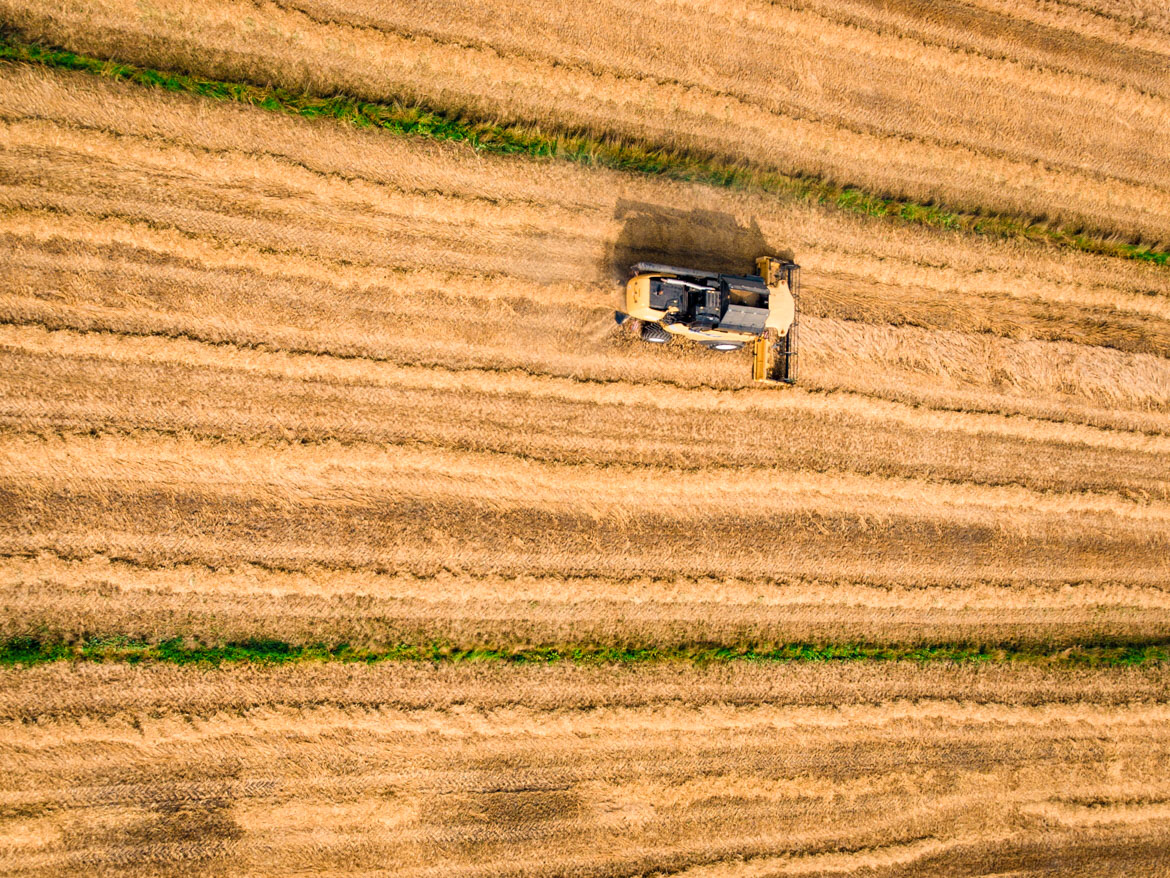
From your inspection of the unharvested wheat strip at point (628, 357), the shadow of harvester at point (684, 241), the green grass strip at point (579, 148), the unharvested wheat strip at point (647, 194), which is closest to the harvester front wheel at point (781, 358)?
the unharvested wheat strip at point (628, 357)

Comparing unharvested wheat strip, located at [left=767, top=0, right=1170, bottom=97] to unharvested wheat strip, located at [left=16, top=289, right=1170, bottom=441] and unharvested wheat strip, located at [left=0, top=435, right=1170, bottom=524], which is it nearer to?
unharvested wheat strip, located at [left=16, top=289, right=1170, bottom=441]

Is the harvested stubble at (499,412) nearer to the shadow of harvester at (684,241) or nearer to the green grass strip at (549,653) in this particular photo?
the shadow of harvester at (684,241)

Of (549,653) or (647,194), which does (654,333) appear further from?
(549,653)

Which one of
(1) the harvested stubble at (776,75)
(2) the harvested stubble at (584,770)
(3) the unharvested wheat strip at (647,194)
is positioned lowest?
(2) the harvested stubble at (584,770)

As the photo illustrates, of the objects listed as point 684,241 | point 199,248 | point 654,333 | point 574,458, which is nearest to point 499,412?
point 574,458

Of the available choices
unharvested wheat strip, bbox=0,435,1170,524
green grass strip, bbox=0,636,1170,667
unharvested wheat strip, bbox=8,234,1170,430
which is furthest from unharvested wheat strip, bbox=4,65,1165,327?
green grass strip, bbox=0,636,1170,667

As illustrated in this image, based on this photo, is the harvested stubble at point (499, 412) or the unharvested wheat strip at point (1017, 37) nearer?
the harvested stubble at point (499, 412)

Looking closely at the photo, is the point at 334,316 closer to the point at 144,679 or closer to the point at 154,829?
the point at 144,679
